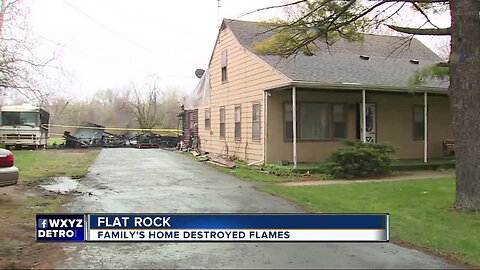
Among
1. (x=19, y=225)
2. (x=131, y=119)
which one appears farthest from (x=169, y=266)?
(x=131, y=119)

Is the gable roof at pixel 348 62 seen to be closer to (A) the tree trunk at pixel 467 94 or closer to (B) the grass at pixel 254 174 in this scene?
(B) the grass at pixel 254 174

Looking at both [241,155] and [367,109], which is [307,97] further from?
[241,155]

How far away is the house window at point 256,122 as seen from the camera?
1867cm

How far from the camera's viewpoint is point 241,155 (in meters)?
20.5

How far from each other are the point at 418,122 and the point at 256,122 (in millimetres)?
7008

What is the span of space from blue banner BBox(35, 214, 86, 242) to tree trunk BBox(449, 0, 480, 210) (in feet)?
22.5

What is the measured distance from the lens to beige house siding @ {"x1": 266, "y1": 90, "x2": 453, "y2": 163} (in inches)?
703

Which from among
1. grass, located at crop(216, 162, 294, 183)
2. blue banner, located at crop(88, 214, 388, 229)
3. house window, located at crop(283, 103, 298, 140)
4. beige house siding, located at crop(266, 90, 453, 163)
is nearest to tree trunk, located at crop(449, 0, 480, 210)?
blue banner, located at crop(88, 214, 388, 229)

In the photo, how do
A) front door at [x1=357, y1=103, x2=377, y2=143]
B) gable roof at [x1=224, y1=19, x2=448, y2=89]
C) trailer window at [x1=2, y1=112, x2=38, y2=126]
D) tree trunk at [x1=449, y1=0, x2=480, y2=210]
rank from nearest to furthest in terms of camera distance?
tree trunk at [x1=449, y1=0, x2=480, y2=210]
gable roof at [x1=224, y1=19, x2=448, y2=89]
front door at [x1=357, y1=103, x2=377, y2=143]
trailer window at [x1=2, y1=112, x2=38, y2=126]

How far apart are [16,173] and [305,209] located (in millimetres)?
5810

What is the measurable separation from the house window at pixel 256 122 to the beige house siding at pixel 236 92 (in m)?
0.20

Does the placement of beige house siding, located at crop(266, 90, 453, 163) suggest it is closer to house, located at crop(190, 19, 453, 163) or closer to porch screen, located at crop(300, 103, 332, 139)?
house, located at crop(190, 19, 453, 163)

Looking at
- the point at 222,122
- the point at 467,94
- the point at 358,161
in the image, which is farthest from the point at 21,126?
the point at 467,94

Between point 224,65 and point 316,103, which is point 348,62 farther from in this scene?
point 224,65
